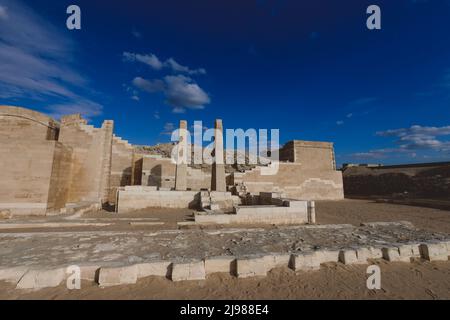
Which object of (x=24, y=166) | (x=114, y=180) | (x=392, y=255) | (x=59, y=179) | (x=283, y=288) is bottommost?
(x=283, y=288)

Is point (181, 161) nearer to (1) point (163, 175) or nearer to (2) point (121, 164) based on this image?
(1) point (163, 175)

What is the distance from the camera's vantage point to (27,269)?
3.18 m

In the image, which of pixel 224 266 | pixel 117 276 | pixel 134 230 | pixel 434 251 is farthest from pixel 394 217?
pixel 117 276

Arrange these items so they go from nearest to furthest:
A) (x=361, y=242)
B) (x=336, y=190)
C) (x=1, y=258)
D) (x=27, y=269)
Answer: (x=27, y=269) → (x=1, y=258) → (x=361, y=242) → (x=336, y=190)

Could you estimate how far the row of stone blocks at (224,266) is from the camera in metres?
3.12

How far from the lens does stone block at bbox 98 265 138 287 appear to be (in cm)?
315

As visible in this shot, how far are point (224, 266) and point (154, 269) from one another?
122 cm

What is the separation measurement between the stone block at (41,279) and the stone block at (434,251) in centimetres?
729

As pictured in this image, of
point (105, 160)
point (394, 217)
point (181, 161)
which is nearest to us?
point (394, 217)

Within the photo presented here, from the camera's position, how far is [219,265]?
3623mm

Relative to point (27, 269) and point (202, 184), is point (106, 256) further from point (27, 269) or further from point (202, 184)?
point (202, 184)

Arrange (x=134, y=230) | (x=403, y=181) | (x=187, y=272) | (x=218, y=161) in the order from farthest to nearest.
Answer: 1. (x=403, y=181)
2. (x=218, y=161)
3. (x=134, y=230)
4. (x=187, y=272)
